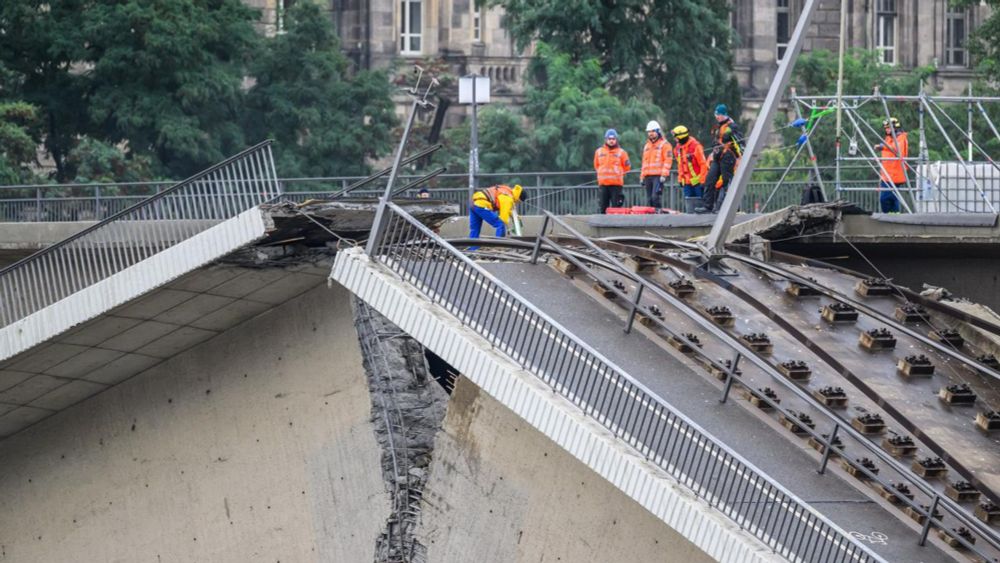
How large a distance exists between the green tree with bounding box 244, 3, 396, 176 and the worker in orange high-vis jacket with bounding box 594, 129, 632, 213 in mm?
20146

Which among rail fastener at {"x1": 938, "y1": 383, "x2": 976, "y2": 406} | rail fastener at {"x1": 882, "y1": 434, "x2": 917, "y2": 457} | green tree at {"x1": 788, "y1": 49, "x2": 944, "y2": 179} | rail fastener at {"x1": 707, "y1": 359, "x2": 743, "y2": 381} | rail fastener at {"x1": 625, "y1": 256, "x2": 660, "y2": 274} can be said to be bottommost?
rail fastener at {"x1": 882, "y1": 434, "x2": 917, "y2": 457}

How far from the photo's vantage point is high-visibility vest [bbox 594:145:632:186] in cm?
3278

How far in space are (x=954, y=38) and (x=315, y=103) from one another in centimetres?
2322

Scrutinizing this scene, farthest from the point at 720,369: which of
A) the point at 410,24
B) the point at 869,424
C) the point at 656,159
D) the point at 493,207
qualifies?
the point at 410,24

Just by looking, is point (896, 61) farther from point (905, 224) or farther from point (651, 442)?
point (651, 442)

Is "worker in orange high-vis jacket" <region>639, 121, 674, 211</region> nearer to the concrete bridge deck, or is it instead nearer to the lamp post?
the lamp post

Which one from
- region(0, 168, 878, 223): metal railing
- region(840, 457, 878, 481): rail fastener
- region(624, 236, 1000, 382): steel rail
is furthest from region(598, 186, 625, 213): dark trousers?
region(840, 457, 878, 481): rail fastener

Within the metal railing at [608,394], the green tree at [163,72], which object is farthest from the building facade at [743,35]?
the metal railing at [608,394]

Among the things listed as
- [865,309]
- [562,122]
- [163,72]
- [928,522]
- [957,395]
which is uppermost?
[163,72]

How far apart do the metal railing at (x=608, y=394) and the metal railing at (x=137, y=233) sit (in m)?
2.09

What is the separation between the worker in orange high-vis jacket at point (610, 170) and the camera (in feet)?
108

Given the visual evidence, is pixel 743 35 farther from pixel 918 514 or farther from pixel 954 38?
pixel 918 514

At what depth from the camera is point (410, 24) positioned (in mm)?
66375

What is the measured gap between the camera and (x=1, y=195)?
1566 inches
